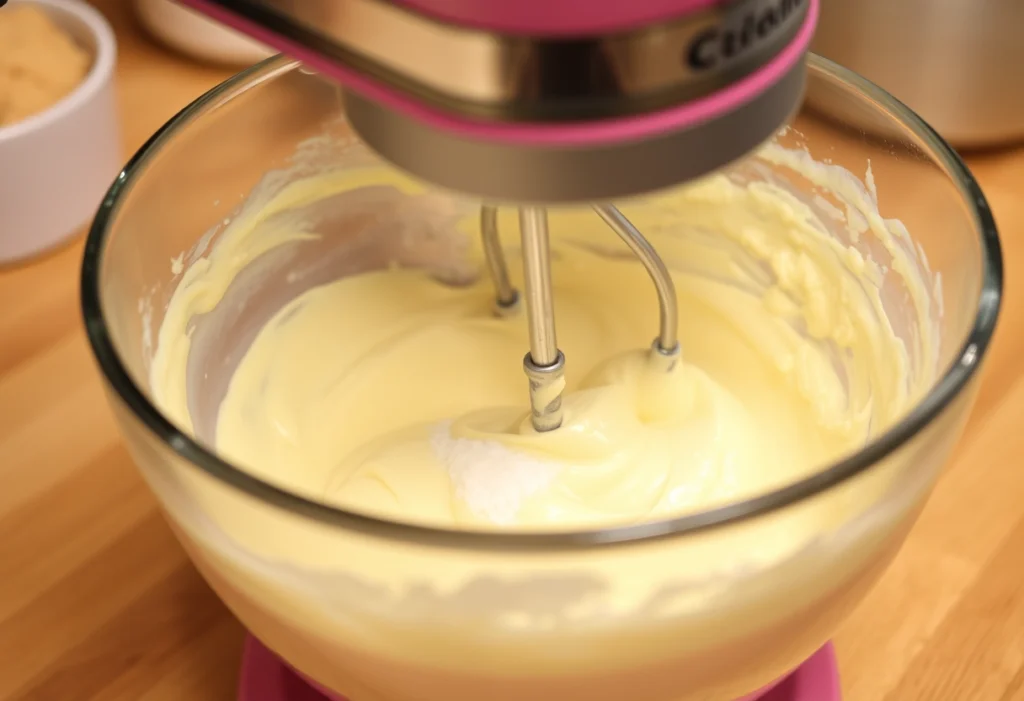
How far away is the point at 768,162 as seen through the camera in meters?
0.66

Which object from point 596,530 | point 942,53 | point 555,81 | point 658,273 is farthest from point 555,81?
point 942,53

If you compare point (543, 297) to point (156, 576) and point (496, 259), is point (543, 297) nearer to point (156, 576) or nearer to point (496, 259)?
point (496, 259)

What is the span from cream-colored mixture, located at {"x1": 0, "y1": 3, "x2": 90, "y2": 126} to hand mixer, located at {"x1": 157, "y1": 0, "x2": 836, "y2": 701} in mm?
497

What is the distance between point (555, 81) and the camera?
0.99 ft

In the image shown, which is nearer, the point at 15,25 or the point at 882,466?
the point at 882,466

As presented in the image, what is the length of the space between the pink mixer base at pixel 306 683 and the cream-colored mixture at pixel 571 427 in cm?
9

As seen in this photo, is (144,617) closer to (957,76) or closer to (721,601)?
(721,601)

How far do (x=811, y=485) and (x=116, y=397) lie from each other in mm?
256

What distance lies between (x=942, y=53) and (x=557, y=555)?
569 millimetres

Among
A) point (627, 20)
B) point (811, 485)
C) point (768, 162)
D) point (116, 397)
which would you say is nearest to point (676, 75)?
point (627, 20)

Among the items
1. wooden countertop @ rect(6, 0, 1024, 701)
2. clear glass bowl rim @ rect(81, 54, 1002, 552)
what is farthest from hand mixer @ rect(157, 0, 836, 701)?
wooden countertop @ rect(6, 0, 1024, 701)

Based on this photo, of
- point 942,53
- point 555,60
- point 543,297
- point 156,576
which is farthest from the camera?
point 942,53

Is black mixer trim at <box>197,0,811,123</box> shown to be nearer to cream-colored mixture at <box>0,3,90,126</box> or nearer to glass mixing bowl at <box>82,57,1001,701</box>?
glass mixing bowl at <box>82,57,1001,701</box>

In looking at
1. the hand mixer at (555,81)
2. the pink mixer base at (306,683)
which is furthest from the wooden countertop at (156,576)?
the hand mixer at (555,81)
